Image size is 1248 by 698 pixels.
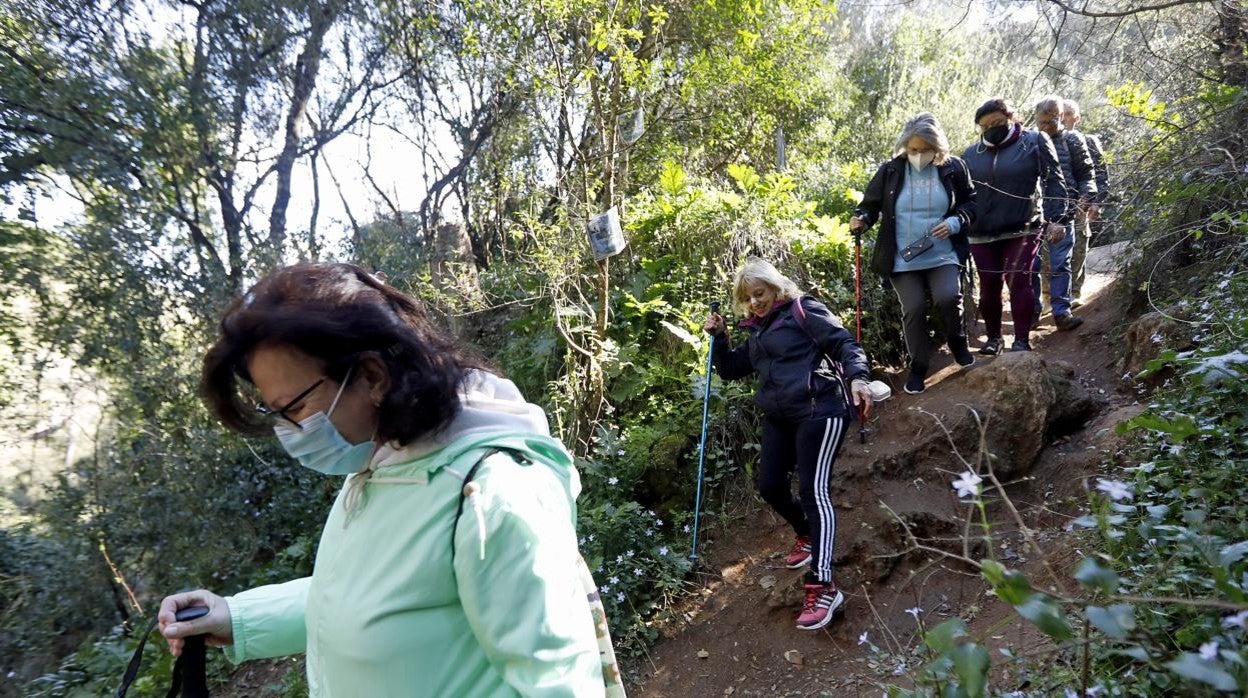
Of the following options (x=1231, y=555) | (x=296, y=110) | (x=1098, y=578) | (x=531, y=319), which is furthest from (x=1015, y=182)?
(x=296, y=110)

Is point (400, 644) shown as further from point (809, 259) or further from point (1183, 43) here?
point (1183, 43)

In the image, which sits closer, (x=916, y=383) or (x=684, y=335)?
(x=916, y=383)

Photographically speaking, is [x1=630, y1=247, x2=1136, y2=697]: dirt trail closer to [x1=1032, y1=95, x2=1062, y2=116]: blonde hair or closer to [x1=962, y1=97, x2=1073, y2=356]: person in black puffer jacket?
[x1=962, y1=97, x2=1073, y2=356]: person in black puffer jacket

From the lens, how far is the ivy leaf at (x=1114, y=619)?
99cm

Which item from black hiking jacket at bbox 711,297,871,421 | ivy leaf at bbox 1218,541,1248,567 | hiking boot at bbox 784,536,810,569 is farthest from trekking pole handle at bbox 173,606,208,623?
hiking boot at bbox 784,536,810,569

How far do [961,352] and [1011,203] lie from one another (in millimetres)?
1177

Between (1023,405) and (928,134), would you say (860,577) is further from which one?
(928,134)

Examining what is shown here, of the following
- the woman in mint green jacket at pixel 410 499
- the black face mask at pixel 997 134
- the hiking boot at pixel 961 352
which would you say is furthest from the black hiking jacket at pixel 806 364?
the woman in mint green jacket at pixel 410 499

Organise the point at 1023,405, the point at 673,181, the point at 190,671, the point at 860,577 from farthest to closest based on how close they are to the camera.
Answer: the point at 673,181 → the point at 1023,405 → the point at 860,577 → the point at 190,671

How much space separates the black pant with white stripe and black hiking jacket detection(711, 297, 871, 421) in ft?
0.30

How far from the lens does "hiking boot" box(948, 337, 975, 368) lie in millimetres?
5477

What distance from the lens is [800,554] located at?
4703mm

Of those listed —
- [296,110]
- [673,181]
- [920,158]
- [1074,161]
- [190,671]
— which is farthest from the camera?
[296,110]

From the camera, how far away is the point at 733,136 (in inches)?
400
